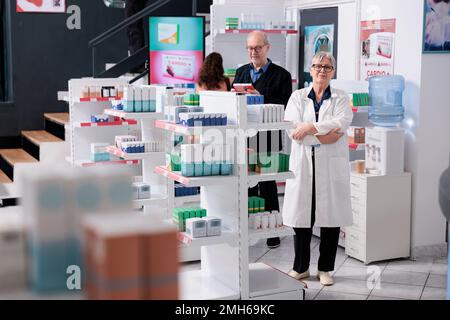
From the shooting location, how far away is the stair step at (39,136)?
340 inches

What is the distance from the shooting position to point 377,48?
6207 millimetres

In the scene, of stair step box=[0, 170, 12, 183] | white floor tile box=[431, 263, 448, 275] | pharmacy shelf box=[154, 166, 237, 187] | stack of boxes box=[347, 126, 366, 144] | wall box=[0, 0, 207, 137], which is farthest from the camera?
wall box=[0, 0, 207, 137]

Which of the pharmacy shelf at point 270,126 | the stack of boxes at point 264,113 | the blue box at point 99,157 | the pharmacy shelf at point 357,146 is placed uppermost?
the stack of boxes at point 264,113

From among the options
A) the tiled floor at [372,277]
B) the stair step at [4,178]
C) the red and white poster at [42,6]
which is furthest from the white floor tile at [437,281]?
the red and white poster at [42,6]

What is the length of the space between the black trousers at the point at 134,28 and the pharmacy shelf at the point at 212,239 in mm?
5634

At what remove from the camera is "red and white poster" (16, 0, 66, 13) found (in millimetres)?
9633

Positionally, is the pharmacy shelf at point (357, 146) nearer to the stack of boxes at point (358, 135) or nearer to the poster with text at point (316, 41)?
the stack of boxes at point (358, 135)

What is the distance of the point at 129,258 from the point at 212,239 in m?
3.12

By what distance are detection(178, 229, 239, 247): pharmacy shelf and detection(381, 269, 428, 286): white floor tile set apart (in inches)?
61.1

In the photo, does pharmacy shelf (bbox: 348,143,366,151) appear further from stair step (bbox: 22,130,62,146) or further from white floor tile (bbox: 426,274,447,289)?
stair step (bbox: 22,130,62,146)

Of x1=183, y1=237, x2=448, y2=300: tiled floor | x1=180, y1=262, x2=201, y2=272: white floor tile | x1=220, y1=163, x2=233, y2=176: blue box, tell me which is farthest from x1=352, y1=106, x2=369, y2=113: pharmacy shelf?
x1=220, y1=163, x2=233, y2=176: blue box

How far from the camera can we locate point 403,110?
5855 mm

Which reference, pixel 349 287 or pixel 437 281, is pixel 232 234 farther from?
→ pixel 437 281
